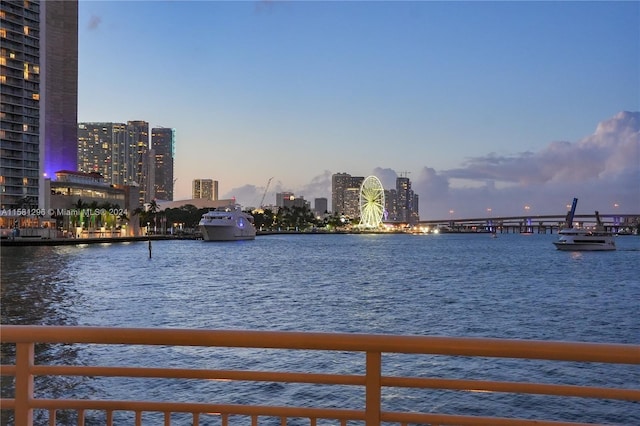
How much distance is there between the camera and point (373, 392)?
312cm

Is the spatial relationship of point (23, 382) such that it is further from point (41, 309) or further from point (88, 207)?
point (88, 207)

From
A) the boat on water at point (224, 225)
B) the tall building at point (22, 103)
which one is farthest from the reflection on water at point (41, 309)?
the boat on water at point (224, 225)

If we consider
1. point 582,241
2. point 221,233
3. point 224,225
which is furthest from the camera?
point 221,233

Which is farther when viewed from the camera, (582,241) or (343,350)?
(582,241)

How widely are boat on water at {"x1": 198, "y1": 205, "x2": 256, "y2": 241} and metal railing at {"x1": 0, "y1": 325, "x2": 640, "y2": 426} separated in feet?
509

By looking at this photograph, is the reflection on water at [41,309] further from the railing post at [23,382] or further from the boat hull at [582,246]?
the boat hull at [582,246]

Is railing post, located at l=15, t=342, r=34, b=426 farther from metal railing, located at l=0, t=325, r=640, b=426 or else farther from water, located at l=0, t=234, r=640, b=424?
water, located at l=0, t=234, r=640, b=424

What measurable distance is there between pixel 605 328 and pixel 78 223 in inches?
5429

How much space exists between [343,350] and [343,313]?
31654 mm

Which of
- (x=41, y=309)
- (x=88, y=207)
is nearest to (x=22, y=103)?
(x=88, y=207)

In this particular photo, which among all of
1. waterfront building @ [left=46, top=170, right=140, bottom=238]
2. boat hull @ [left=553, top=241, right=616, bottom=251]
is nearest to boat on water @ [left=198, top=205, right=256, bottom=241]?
waterfront building @ [left=46, top=170, right=140, bottom=238]

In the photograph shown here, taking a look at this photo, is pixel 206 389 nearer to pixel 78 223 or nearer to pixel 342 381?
pixel 342 381

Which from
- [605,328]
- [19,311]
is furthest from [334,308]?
[19,311]

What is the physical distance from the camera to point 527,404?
16703mm
